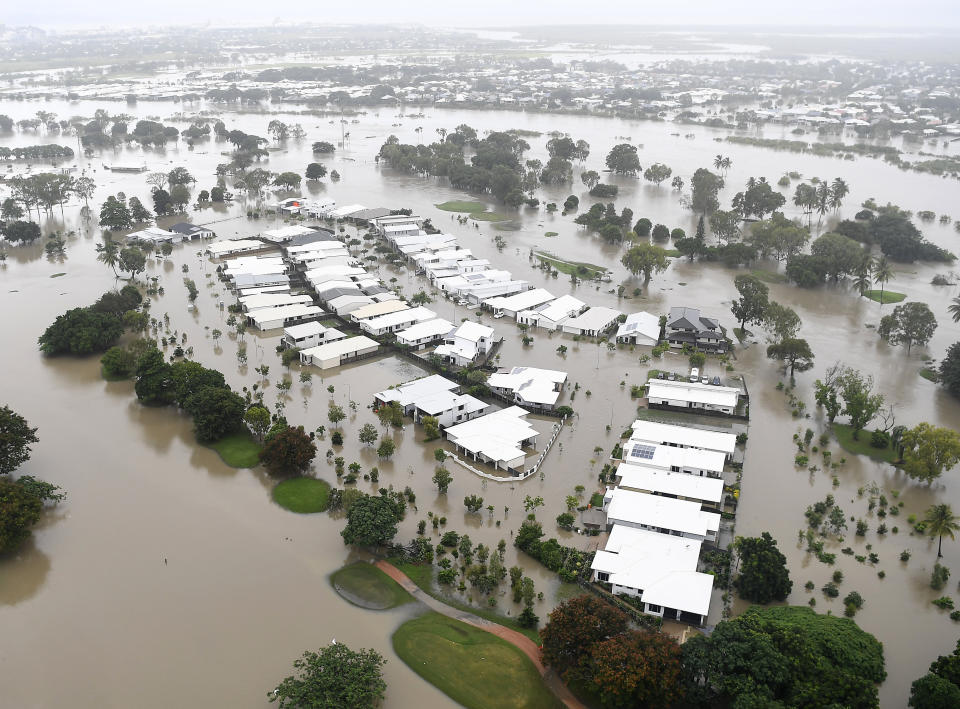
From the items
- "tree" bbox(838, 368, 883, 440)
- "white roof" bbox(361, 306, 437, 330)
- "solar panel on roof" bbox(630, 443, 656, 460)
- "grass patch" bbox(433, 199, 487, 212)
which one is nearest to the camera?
"solar panel on roof" bbox(630, 443, 656, 460)

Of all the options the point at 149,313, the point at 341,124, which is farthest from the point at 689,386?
the point at 341,124

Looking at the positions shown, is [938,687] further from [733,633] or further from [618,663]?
[618,663]

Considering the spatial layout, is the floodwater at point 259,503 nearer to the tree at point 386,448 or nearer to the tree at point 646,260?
the tree at point 386,448

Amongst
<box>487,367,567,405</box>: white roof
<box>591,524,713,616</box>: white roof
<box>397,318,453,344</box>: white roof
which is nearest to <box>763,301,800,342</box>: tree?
<box>487,367,567,405</box>: white roof

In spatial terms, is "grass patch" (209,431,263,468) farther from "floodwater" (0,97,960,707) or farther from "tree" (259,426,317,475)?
"tree" (259,426,317,475)

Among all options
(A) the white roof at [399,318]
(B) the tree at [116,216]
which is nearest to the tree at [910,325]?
(A) the white roof at [399,318]

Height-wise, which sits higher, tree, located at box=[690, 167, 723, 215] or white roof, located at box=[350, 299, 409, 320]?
tree, located at box=[690, 167, 723, 215]
